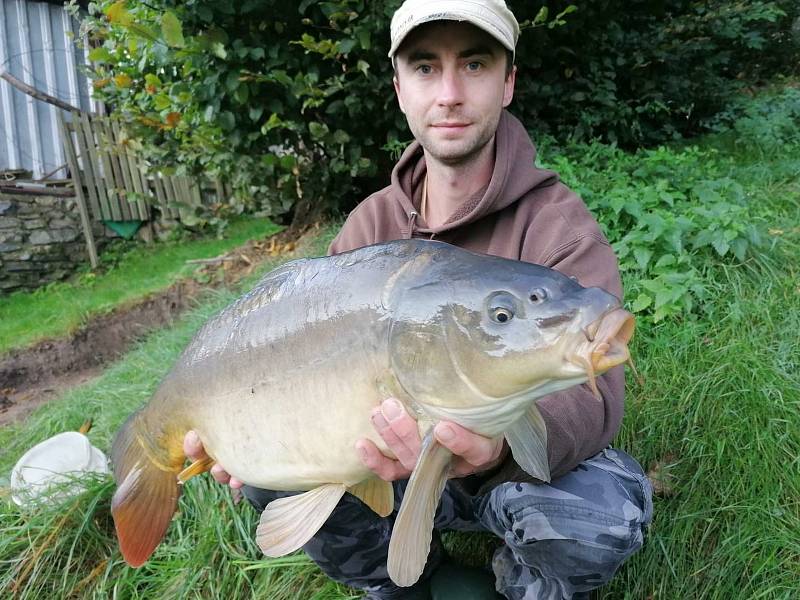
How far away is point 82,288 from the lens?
7105mm

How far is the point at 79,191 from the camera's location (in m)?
7.69

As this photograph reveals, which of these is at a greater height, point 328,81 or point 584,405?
point 328,81

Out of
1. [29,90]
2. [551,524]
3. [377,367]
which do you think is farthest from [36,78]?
[551,524]

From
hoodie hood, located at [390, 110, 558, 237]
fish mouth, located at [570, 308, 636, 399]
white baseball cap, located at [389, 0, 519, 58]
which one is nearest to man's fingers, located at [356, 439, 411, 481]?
fish mouth, located at [570, 308, 636, 399]

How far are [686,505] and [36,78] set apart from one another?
8.32m

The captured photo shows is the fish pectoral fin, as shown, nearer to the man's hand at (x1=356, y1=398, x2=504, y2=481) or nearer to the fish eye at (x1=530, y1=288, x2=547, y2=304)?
the man's hand at (x1=356, y1=398, x2=504, y2=481)

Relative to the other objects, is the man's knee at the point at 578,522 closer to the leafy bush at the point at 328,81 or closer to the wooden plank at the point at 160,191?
the leafy bush at the point at 328,81

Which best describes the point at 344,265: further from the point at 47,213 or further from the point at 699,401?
the point at 47,213

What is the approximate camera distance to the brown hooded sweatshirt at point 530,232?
1.52 meters

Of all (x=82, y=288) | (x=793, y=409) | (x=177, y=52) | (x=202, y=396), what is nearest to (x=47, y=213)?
(x=82, y=288)

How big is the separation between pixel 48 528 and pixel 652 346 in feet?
7.81

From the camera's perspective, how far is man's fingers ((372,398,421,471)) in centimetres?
121

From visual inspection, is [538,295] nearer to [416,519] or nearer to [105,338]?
[416,519]

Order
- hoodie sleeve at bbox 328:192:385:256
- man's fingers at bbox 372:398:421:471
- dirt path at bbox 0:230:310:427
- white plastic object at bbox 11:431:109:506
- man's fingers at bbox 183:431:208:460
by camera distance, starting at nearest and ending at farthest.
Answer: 1. man's fingers at bbox 372:398:421:471
2. man's fingers at bbox 183:431:208:460
3. hoodie sleeve at bbox 328:192:385:256
4. white plastic object at bbox 11:431:109:506
5. dirt path at bbox 0:230:310:427
